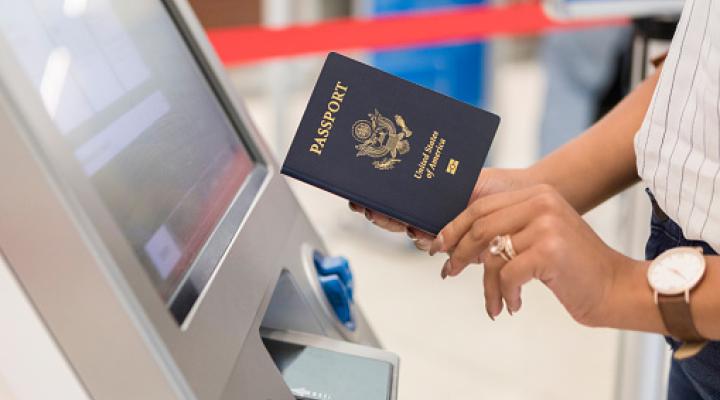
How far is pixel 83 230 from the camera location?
1.89 feet

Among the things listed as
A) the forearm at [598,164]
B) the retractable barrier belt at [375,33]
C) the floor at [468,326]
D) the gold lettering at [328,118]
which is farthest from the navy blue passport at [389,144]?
the retractable barrier belt at [375,33]

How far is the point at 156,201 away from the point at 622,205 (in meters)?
2.85

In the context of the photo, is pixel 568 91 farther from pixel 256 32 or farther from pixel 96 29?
pixel 96 29

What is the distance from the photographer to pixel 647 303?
2.39 ft

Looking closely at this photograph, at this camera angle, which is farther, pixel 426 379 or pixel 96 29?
pixel 426 379

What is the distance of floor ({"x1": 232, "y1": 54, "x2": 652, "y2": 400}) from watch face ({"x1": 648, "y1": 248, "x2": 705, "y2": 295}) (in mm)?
950

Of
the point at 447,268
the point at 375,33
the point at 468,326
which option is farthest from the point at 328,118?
the point at 468,326

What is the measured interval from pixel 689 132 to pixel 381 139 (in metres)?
0.28

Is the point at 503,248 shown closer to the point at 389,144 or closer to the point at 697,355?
the point at 389,144

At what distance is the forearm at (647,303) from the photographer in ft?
2.36

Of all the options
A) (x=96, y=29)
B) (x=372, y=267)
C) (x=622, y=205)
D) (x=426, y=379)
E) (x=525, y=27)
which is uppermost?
(x=96, y=29)

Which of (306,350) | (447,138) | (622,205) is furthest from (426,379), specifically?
(622,205)

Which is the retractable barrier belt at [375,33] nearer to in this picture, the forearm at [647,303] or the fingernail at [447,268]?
the fingernail at [447,268]

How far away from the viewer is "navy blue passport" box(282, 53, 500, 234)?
79 cm
